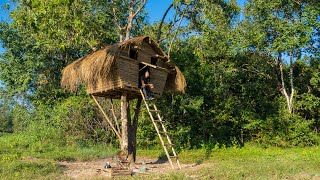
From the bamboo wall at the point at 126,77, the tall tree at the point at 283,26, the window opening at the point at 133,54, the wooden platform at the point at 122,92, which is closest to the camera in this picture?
the bamboo wall at the point at 126,77

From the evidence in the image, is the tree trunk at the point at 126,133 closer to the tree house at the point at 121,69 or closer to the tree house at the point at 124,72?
the tree house at the point at 124,72

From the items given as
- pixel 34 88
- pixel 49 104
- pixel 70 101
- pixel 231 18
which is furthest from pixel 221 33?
pixel 34 88

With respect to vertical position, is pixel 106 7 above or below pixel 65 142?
above

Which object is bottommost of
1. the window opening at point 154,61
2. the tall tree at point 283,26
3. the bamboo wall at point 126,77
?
the bamboo wall at point 126,77

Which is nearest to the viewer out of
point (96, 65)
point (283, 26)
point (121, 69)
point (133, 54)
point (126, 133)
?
point (96, 65)

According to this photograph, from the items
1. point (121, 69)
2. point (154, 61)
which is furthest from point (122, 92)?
point (154, 61)

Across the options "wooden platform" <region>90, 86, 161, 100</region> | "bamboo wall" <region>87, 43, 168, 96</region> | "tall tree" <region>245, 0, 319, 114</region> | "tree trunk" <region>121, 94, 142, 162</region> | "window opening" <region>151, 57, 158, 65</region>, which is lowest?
"tree trunk" <region>121, 94, 142, 162</region>

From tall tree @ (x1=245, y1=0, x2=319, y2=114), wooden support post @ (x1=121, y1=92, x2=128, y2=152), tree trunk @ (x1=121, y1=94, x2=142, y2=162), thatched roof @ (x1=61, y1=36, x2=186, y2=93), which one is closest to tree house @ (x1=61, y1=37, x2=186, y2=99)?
thatched roof @ (x1=61, y1=36, x2=186, y2=93)

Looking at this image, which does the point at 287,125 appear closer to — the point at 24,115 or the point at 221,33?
the point at 221,33

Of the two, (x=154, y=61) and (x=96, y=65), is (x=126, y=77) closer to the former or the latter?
(x=96, y=65)

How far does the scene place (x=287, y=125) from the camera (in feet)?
56.2

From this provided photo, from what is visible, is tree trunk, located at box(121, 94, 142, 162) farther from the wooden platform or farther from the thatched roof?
the thatched roof

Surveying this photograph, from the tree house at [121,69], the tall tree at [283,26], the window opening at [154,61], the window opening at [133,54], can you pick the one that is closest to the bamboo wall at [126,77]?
the tree house at [121,69]

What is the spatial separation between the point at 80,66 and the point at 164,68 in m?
3.08
